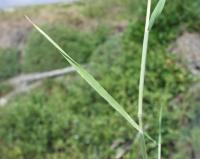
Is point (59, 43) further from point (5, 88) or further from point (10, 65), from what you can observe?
point (10, 65)

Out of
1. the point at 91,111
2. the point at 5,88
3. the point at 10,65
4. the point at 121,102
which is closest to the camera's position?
the point at 121,102

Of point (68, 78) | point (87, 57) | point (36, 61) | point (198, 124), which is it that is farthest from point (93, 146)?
point (36, 61)

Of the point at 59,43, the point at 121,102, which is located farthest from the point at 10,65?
the point at 121,102

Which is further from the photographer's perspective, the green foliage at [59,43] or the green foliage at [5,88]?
the green foliage at [5,88]

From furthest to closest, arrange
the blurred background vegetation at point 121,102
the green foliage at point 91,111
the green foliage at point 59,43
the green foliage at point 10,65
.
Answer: the green foliage at point 10,65 → the green foliage at point 59,43 → the green foliage at point 91,111 → the blurred background vegetation at point 121,102

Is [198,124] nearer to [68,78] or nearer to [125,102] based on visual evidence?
[125,102]

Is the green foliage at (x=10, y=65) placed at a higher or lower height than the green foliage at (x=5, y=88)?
lower

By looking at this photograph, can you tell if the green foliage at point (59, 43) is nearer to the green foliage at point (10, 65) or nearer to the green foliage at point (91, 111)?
the green foliage at point (10, 65)

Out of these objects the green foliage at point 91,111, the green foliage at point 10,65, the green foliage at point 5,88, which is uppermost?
the green foliage at point 91,111

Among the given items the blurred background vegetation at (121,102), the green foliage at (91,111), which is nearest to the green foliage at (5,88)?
the blurred background vegetation at (121,102)
